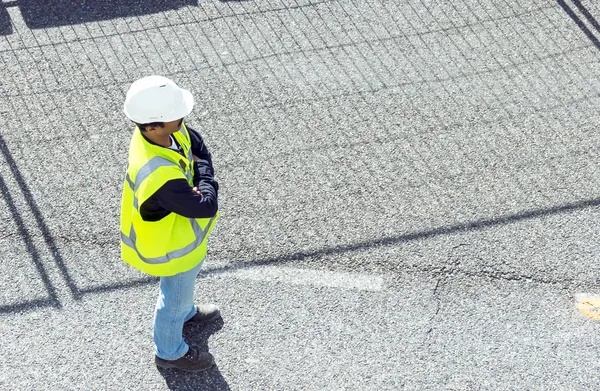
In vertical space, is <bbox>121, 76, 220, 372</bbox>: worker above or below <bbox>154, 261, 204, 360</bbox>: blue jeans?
above

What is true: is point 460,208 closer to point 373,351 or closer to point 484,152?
point 484,152

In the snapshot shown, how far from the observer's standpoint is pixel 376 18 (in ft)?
24.2

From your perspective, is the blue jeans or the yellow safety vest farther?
the blue jeans

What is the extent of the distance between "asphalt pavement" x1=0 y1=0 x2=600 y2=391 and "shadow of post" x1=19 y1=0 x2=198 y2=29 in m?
0.02

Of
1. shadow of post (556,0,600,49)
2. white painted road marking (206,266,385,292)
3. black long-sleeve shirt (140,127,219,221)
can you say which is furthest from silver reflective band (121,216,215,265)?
shadow of post (556,0,600,49)

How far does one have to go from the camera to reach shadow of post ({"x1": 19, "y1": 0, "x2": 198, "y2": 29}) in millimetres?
7145

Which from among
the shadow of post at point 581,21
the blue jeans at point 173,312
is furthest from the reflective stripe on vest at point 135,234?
the shadow of post at point 581,21

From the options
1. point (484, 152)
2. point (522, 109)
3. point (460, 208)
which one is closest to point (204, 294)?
point (460, 208)

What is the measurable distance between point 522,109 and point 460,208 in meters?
1.29

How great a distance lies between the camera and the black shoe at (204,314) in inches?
193

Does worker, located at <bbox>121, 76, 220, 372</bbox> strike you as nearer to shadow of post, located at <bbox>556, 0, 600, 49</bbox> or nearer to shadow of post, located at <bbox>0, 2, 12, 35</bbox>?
shadow of post, located at <bbox>0, 2, 12, 35</bbox>

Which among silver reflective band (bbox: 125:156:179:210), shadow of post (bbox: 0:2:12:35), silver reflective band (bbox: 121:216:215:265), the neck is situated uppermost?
the neck

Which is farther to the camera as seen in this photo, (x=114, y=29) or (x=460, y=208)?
(x=114, y=29)

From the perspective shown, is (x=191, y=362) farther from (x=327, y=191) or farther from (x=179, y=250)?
(x=327, y=191)
